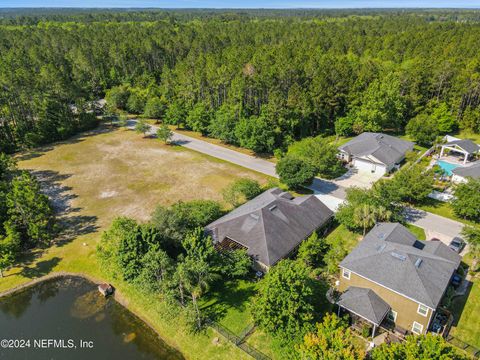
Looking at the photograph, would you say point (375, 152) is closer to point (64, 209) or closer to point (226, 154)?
point (226, 154)

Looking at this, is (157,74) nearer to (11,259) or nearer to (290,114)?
(290,114)

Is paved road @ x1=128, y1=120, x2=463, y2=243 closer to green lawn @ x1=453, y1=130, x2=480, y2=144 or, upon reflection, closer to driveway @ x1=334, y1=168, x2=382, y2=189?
driveway @ x1=334, y1=168, x2=382, y2=189

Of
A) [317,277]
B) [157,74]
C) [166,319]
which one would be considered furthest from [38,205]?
[157,74]

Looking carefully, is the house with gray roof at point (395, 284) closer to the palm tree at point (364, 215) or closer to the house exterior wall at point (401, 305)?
the house exterior wall at point (401, 305)

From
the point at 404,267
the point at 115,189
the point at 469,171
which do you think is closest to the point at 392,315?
the point at 404,267

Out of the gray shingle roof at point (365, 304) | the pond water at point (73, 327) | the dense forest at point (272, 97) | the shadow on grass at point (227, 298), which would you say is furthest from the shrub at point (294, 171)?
the pond water at point (73, 327)

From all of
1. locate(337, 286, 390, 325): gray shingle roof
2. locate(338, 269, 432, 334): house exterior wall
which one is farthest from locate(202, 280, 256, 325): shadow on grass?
locate(338, 269, 432, 334): house exterior wall
